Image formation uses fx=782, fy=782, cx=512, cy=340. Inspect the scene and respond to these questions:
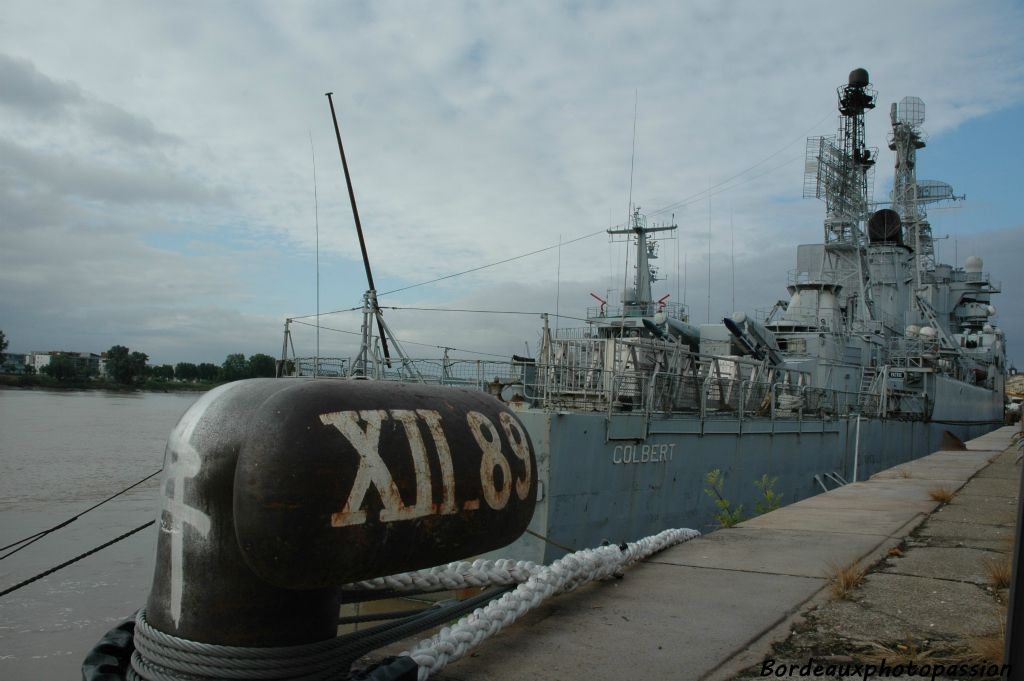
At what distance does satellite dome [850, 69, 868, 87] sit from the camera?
31094 millimetres

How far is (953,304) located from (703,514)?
1345 inches

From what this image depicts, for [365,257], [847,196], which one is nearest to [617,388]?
[365,257]

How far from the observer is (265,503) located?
7.06 feet

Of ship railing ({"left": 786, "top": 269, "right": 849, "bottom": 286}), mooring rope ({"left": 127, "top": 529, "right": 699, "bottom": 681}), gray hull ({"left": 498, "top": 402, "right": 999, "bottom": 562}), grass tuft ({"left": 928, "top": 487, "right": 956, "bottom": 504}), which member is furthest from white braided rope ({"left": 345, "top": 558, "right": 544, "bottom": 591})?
ship railing ({"left": 786, "top": 269, "right": 849, "bottom": 286})

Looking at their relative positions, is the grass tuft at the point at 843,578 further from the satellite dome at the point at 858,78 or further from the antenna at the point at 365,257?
the satellite dome at the point at 858,78

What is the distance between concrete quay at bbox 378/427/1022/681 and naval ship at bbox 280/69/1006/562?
623 millimetres

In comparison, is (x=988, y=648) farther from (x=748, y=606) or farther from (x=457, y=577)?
(x=457, y=577)

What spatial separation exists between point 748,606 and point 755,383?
11.9 meters

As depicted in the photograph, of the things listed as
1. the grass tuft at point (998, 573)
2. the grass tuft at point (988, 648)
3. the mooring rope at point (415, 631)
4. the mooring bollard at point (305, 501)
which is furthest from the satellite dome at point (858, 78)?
the mooring bollard at point (305, 501)

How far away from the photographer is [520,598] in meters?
3.43

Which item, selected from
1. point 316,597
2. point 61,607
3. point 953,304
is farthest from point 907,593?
point 953,304

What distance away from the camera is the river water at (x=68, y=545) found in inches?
360

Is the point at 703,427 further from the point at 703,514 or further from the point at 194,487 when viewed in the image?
the point at 194,487

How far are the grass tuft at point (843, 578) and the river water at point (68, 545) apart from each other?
783 cm
